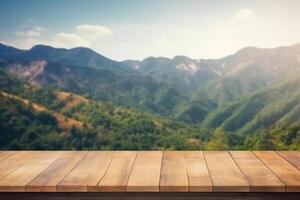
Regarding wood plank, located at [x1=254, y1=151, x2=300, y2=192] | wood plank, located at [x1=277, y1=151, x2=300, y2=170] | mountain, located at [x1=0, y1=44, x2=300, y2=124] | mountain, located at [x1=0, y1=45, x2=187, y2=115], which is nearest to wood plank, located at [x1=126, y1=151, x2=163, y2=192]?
wood plank, located at [x1=254, y1=151, x2=300, y2=192]

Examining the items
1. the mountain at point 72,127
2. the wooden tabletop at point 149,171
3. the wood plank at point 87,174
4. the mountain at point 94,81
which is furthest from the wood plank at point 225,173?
the mountain at point 94,81

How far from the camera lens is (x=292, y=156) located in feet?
8.29

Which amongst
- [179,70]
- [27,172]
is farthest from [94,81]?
[27,172]

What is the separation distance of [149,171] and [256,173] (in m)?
0.51

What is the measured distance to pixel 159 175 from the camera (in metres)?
2.11

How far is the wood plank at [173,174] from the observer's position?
193 centimetres

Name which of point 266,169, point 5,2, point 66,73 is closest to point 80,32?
point 66,73

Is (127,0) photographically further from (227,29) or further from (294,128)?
(294,128)

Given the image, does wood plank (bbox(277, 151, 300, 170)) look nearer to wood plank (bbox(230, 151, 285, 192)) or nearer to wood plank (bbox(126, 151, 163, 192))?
wood plank (bbox(230, 151, 285, 192))

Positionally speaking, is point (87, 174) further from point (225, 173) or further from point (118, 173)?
point (225, 173)

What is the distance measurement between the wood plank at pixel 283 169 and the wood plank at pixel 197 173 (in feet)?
1.08

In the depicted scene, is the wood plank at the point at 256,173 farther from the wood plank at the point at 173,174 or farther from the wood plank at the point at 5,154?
the wood plank at the point at 5,154

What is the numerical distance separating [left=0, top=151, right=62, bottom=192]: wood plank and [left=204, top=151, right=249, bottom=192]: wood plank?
835 millimetres

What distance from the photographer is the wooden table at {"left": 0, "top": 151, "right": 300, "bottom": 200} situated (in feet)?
6.38
